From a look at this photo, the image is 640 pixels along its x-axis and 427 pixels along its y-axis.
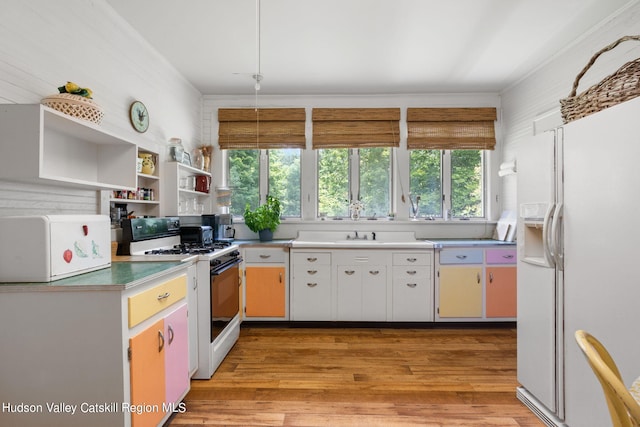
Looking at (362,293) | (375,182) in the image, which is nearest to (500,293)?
(362,293)

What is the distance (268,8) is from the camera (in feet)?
8.09

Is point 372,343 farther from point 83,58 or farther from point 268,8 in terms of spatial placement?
point 83,58

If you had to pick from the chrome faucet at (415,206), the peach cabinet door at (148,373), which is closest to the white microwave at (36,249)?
the peach cabinet door at (148,373)

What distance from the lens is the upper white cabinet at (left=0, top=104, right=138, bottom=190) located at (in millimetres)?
1548

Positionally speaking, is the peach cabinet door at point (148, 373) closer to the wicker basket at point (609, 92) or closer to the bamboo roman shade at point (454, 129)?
the wicker basket at point (609, 92)

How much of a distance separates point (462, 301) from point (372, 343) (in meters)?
1.15

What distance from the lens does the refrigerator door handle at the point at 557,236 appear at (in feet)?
5.91

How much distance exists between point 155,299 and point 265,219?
6.92 feet

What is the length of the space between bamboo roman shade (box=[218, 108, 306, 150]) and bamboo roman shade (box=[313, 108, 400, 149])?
0.78 ft

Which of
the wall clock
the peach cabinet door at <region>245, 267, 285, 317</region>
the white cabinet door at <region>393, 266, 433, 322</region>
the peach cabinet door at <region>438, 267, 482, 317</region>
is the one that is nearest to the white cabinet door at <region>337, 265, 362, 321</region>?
the white cabinet door at <region>393, 266, 433, 322</region>

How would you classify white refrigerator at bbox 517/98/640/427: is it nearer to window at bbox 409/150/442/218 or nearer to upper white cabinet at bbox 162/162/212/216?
window at bbox 409/150/442/218

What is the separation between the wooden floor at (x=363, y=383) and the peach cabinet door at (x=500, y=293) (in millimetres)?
252

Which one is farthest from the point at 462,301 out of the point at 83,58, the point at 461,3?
the point at 83,58

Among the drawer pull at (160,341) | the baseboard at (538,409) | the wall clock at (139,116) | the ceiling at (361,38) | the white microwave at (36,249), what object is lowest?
the baseboard at (538,409)
